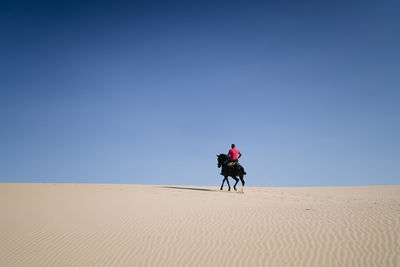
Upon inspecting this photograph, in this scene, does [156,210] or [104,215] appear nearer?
[104,215]

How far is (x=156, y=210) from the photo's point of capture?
1101 centimetres

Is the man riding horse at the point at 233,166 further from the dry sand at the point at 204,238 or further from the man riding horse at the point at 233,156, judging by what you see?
the dry sand at the point at 204,238

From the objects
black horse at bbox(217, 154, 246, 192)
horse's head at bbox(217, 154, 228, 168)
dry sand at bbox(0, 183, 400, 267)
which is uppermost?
horse's head at bbox(217, 154, 228, 168)

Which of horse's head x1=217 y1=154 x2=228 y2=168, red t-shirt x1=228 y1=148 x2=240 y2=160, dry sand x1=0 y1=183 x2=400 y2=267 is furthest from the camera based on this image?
horse's head x1=217 y1=154 x2=228 y2=168

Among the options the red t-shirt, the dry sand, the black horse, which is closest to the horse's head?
the black horse

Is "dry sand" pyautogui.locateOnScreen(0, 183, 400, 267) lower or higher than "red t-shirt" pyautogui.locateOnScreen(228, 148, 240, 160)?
lower

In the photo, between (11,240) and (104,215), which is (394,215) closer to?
(104,215)

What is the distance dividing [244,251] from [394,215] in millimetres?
6664

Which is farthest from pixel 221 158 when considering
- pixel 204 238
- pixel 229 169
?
pixel 204 238

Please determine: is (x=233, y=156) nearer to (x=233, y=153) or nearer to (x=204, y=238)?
(x=233, y=153)

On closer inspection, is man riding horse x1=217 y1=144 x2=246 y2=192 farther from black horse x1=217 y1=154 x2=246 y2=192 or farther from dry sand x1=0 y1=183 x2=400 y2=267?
dry sand x1=0 y1=183 x2=400 y2=267

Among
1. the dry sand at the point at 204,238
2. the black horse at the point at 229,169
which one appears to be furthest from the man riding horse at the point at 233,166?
the dry sand at the point at 204,238

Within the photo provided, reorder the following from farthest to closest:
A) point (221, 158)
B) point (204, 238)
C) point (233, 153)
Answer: point (221, 158) → point (233, 153) → point (204, 238)

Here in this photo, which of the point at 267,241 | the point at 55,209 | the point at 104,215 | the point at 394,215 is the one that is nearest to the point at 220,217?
the point at 267,241
